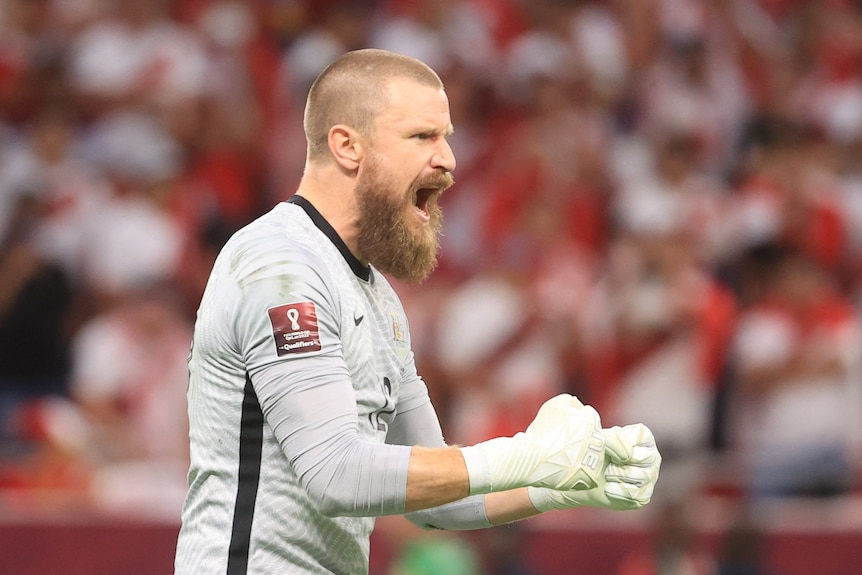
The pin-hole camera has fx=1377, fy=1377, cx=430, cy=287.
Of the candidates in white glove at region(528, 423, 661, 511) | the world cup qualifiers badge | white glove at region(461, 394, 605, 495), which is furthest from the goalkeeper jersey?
white glove at region(528, 423, 661, 511)

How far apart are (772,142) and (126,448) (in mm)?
4812

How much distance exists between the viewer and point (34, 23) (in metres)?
10.2

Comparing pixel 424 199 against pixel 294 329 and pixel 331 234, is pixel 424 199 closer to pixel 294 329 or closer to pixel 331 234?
pixel 331 234

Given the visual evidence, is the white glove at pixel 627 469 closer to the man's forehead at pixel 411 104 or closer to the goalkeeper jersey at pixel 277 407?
the goalkeeper jersey at pixel 277 407

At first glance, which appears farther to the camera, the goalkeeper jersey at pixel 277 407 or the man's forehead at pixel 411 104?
the man's forehead at pixel 411 104

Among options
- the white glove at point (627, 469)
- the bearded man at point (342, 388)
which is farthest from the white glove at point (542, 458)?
the white glove at point (627, 469)

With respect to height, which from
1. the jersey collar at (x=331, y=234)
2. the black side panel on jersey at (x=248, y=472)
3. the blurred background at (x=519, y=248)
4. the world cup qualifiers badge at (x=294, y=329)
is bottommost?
the black side panel on jersey at (x=248, y=472)

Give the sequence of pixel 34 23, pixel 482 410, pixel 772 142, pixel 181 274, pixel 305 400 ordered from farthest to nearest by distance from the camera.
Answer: pixel 34 23
pixel 772 142
pixel 181 274
pixel 482 410
pixel 305 400

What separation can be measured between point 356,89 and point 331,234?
351mm

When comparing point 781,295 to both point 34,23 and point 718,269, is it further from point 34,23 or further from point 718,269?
point 34,23

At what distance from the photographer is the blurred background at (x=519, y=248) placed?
7.23m

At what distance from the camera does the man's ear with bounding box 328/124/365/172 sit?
3281 millimetres

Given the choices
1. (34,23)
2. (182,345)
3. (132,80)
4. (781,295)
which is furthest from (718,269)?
(34,23)

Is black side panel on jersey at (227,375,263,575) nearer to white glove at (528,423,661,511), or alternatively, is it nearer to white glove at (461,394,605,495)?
white glove at (461,394,605,495)
